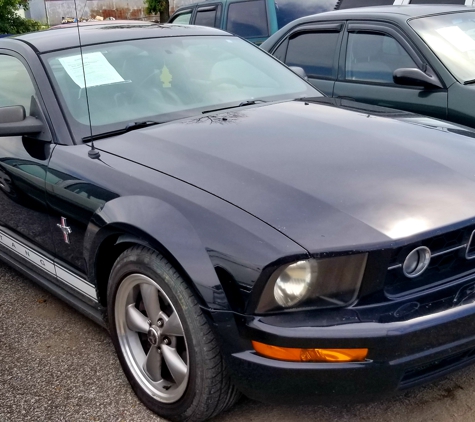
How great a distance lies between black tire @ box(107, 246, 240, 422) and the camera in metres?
2.19

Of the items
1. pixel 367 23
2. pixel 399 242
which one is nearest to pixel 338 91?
pixel 367 23

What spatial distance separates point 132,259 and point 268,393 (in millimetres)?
743

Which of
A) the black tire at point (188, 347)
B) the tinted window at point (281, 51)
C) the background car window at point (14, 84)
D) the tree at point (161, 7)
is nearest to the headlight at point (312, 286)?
the black tire at point (188, 347)

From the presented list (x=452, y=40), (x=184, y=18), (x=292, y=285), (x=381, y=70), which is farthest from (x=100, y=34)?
(x=184, y=18)

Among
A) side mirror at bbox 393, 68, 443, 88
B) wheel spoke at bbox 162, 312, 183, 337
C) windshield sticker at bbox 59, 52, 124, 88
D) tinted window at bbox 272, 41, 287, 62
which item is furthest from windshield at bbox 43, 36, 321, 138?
tinted window at bbox 272, 41, 287, 62

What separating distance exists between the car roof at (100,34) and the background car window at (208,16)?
18.4 feet

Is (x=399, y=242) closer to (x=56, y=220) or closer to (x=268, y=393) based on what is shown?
(x=268, y=393)

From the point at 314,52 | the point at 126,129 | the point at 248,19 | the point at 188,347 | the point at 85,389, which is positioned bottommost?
the point at 85,389

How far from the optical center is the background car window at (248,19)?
862cm

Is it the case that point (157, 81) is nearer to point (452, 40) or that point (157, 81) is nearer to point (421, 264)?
point (421, 264)

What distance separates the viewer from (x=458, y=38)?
15.1 feet

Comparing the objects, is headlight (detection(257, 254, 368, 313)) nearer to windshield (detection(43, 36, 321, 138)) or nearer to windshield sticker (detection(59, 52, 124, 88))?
windshield (detection(43, 36, 321, 138))

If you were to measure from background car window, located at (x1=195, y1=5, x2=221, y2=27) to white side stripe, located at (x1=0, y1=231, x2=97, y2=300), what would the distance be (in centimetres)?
646

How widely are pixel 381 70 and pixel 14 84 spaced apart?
274 cm
